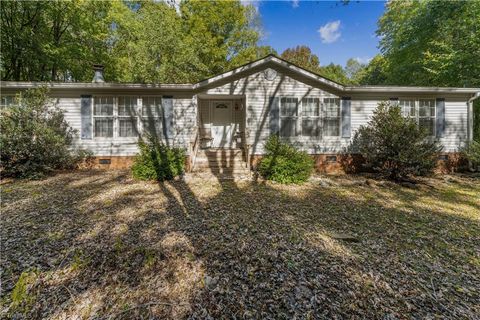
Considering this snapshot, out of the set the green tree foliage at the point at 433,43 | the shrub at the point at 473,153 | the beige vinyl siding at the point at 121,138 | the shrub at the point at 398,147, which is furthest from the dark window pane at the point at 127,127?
the green tree foliage at the point at 433,43

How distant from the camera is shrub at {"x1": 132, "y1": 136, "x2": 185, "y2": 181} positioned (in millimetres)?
6973

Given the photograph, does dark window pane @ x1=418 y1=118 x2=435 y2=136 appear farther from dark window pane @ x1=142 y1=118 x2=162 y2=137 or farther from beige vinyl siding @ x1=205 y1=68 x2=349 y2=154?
dark window pane @ x1=142 y1=118 x2=162 y2=137

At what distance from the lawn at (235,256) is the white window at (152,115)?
3.57 m

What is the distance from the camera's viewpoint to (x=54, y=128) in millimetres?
7926

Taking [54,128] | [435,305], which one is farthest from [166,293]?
[54,128]

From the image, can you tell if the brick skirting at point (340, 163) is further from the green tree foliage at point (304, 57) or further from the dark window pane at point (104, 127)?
the green tree foliage at point (304, 57)

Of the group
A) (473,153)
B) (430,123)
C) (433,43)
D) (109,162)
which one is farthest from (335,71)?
(109,162)

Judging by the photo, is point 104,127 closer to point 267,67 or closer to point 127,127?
point 127,127

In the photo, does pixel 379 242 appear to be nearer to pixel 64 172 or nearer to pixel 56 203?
pixel 56 203

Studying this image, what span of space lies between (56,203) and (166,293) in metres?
4.34

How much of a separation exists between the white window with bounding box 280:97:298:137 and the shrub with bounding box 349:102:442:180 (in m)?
2.79

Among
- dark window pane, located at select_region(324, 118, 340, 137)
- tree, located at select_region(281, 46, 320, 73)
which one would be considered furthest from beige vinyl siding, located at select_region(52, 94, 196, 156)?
tree, located at select_region(281, 46, 320, 73)

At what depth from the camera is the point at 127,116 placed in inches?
343

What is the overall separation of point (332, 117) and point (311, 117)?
2.88 feet
